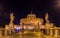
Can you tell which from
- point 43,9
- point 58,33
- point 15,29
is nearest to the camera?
point 58,33

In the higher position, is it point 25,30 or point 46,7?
point 46,7

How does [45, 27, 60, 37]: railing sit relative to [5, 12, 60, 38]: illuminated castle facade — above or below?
below

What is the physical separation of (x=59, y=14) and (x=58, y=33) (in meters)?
1.22

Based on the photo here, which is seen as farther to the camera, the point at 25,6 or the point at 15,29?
the point at 25,6

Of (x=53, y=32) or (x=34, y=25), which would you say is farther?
(x=34, y=25)

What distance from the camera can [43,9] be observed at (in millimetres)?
7977

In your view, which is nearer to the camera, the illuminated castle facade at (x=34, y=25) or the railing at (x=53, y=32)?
the railing at (x=53, y=32)

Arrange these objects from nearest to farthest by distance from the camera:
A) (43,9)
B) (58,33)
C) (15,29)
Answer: (58,33), (15,29), (43,9)

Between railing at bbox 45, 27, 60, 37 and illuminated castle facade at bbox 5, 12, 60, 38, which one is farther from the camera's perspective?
illuminated castle facade at bbox 5, 12, 60, 38

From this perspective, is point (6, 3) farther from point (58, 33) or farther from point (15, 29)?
point (58, 33)

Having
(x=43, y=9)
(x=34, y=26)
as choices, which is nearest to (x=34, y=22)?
(x=34, y=26)

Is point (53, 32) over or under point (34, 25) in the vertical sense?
under

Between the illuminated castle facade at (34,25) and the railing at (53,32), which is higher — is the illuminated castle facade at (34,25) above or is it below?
above

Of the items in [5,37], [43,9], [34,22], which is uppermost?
[43,9]
